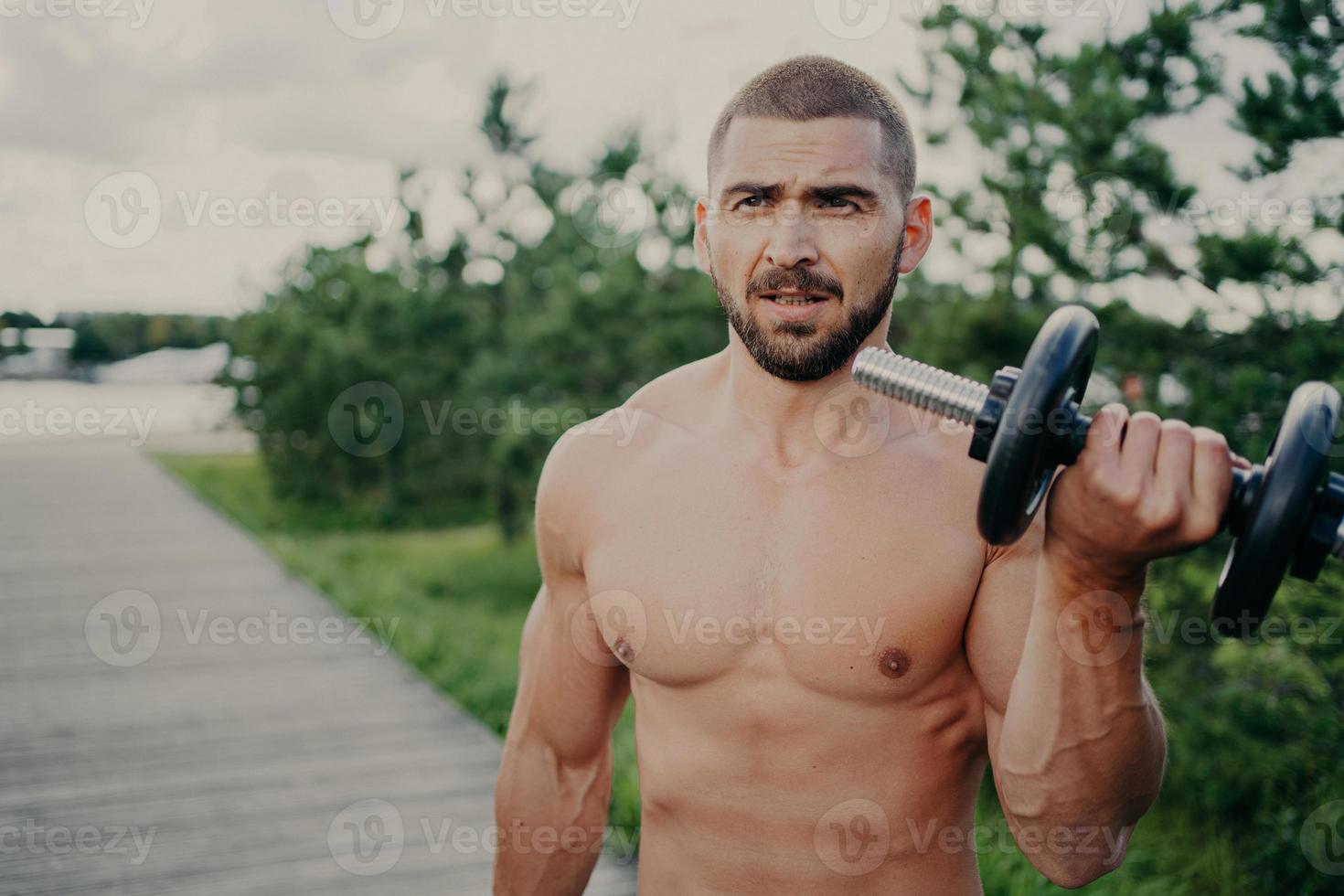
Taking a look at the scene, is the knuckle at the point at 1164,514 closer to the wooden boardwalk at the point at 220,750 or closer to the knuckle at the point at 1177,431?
the knuckle at the point at 1177,431

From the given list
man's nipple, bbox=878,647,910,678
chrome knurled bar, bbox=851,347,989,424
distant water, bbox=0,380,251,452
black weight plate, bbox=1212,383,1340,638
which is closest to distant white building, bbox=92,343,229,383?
distant water, bbox=0,380,251,452

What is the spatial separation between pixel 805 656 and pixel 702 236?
2.65 feet

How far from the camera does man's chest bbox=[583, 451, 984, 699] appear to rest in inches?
71.7

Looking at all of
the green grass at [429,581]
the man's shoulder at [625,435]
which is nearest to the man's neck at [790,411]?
the man's shoulder at [625,435]

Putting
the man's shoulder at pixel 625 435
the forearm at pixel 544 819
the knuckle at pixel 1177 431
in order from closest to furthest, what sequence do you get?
1. the knuckle at pixel 1177 431
2. the man's shoulder at pixel 625 435
3. the forearm at pixel 544 819

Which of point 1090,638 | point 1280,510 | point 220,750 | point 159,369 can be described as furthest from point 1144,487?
point 159,369

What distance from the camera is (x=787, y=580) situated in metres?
1.93

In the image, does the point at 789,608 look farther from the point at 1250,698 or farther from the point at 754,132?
the point at 1250,698

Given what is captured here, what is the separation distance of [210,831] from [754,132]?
14.9 ft

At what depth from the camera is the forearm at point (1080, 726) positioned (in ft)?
4.40

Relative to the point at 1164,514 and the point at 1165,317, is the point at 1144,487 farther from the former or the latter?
the point at 1165,317

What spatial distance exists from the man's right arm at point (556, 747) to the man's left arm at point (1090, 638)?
0.85 meters

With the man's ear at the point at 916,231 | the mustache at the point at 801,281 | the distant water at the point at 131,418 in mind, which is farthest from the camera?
the distant water at the point at 131,418

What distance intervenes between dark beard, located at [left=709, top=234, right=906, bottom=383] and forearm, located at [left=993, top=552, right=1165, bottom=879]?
2.16 ft
